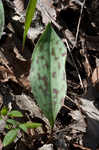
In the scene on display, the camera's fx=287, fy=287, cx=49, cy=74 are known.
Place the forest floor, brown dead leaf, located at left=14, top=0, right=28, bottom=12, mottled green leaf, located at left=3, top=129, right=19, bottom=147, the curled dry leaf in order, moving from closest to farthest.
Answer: mottled green leaf, located at left=3, top=129, right=19, bottom=147, the forest floor, the curled dry leaf, brown dead leaf, located at left=14, top=0, right=28, bottom=12

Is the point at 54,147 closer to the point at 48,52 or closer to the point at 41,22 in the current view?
the point at 48,52

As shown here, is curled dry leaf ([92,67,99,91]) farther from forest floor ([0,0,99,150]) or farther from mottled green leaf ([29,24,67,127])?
mottled green leaf ([29,24,67,127])

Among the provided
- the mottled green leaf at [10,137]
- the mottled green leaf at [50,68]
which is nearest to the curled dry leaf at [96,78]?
the mottled green leaf at [50,68]

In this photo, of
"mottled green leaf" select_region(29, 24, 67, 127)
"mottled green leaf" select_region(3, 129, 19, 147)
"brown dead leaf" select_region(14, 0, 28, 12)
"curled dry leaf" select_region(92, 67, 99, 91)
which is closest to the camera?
"mottled green leaf" select_region(3, 129, 19, 147)

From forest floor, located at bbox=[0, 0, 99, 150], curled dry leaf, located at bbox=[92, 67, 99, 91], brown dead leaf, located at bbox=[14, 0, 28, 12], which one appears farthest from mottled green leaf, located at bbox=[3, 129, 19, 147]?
brown dead leaf, located at bbox=[14, 0, 28, 12]

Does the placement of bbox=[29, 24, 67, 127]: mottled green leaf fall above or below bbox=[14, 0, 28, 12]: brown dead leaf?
below

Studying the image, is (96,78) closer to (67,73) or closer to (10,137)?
(67,73)
